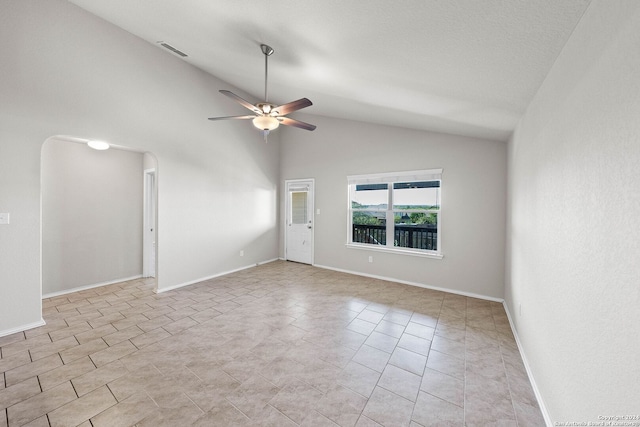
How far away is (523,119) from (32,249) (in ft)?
18.5

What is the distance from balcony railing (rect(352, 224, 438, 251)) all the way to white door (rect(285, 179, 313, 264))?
121 cm

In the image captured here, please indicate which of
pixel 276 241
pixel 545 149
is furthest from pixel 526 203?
pixel 276 241

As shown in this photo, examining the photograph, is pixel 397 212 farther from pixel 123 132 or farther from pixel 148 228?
pixel 148 228

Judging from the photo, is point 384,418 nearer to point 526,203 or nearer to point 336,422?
point 336,422

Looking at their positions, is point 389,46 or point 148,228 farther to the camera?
point 148,228

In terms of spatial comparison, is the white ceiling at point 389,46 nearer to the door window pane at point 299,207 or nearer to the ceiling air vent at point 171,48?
the ceiling air vent at point 171,48

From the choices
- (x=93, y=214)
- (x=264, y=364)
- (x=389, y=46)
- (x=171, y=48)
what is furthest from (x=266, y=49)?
(x=93, y=214)

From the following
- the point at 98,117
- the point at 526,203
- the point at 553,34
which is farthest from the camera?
the point at 98,117

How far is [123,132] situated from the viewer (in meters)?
3.55

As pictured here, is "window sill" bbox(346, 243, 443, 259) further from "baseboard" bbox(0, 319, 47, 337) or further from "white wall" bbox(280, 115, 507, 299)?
"baseboard" bbox(0, 319, 47, 337)

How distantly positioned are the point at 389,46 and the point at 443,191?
9.66 ft

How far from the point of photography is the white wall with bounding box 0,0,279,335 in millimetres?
2717

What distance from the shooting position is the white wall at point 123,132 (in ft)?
8.91

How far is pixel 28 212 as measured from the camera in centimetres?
283
